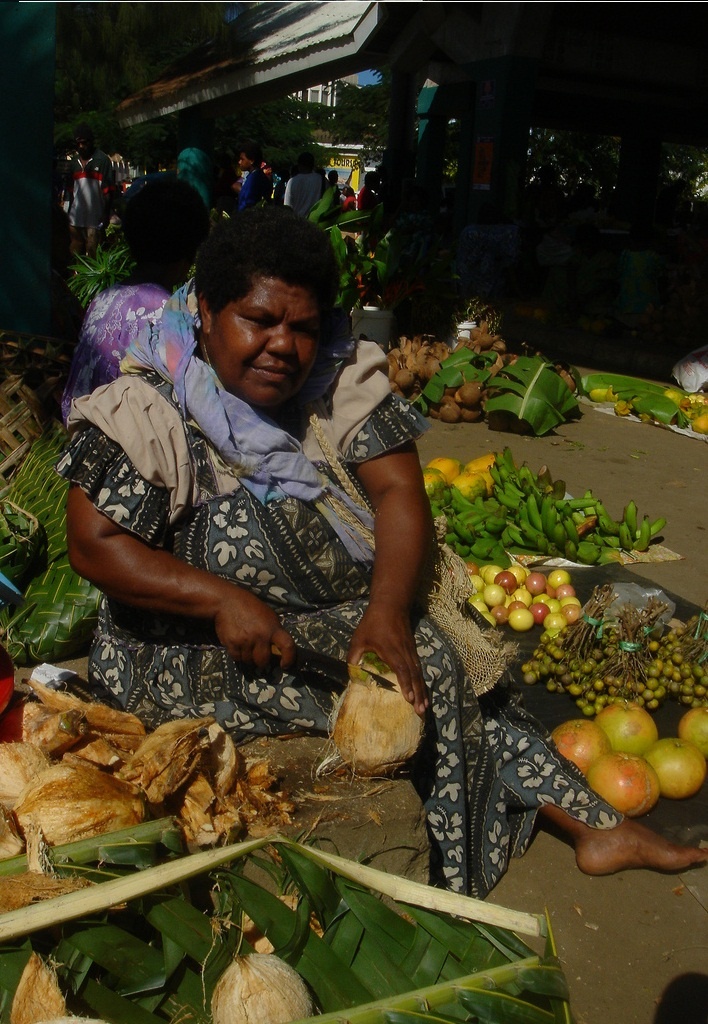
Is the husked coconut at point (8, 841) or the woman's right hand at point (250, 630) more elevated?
the woman's right hand at point (250, 630)

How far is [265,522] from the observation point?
2160 millimetres

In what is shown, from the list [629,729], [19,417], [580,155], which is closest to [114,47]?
[580,155]

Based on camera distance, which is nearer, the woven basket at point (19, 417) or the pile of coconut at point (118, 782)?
the pile of coconut at point (118, 782)

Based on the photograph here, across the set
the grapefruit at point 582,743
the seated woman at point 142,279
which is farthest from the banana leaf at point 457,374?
the grapefruit at point 582,743

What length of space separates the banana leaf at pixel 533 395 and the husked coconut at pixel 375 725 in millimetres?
5138

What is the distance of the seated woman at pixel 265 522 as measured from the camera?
2.04 meters

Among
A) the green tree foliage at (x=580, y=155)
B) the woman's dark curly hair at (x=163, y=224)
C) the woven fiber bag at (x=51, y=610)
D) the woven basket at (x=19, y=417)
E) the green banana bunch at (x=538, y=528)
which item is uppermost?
the woman's dark curly hair at (x=163, y=224)

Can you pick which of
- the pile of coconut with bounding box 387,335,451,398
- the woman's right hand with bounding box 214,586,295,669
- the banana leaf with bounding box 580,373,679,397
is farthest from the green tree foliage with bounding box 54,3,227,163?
the woman's right hand with bounding box 214,586,295,669

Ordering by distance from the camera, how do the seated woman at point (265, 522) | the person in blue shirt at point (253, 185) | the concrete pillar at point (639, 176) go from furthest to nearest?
the concrete pillar at point (639, 176)
the person in blue shirt at point (253, 185)
the seated woman at point (265, 522)

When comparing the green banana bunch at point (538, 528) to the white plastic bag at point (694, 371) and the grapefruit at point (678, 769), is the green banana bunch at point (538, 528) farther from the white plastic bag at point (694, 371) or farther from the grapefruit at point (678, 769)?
the white plastic bag at point (694, 371)

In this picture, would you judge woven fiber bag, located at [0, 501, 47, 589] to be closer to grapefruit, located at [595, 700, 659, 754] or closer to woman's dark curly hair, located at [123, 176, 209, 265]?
woman's dark curly hair, located at [123, 176, 209, 265]

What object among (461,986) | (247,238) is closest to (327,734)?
(461,986)

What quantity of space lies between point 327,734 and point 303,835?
1.33ft

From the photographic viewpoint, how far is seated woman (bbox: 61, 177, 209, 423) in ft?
11.1
